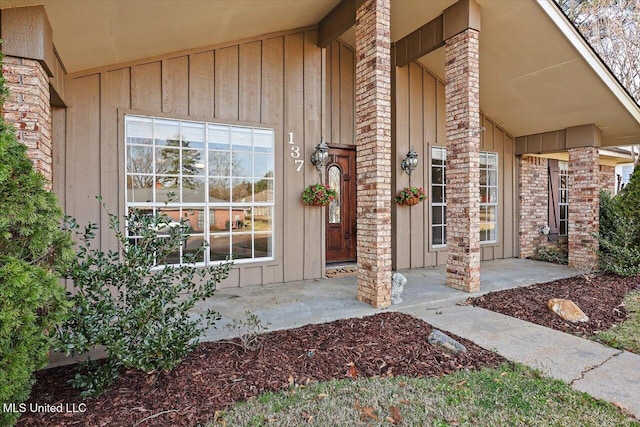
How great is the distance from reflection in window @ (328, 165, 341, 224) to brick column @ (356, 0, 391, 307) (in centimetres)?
222

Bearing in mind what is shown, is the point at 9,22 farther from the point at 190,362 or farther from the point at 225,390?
the point at 225,390

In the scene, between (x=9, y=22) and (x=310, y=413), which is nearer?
(x=310, y=413)

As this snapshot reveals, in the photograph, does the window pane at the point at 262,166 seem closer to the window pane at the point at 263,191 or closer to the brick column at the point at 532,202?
the window pane at the point at 263,191

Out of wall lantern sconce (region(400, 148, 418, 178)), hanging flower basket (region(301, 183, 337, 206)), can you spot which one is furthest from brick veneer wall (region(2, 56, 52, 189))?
wall lantern sconce (region(400, 148, 418, 178))

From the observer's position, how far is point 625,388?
249 cm

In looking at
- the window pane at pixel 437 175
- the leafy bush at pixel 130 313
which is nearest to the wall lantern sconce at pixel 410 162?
the window pane at pixel 437 175

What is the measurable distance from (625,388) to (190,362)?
3234 millimetres

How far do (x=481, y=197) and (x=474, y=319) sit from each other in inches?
172

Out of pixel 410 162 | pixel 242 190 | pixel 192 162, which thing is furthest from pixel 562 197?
pixel 192 162

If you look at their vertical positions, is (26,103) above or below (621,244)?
above

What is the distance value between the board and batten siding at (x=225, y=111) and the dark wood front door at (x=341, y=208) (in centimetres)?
87

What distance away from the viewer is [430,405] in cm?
Answer: 222

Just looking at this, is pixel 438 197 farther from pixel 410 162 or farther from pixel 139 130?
pixel 139 130

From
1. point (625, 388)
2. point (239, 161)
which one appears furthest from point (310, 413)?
point (239, 161)
